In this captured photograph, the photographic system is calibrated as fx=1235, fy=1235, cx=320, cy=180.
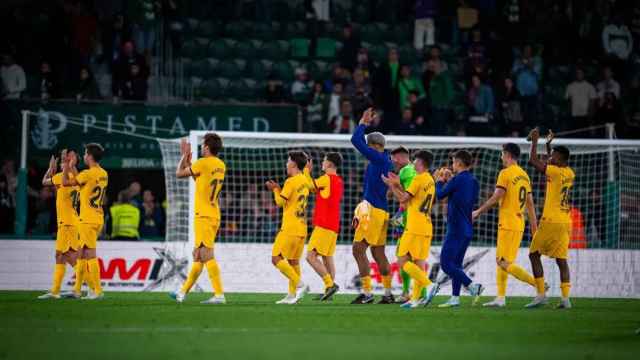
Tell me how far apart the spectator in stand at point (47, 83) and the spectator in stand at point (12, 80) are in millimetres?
401

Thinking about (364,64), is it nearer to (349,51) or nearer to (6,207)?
(349,51)

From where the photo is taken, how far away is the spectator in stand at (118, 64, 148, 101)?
25391 millimetres

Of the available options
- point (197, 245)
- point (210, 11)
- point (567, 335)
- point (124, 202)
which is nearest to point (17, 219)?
point (124, 202)

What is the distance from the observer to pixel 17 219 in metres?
22.0

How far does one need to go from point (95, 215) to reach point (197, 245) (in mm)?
2017

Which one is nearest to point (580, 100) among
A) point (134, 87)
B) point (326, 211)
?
point (134, 87)

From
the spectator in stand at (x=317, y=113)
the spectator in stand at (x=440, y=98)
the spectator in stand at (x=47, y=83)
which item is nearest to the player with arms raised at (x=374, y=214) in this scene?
the spectator in stand at (x=317, y=113)

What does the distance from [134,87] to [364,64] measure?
16.9ft

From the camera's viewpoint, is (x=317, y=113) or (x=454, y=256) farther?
(x=317, y=113)

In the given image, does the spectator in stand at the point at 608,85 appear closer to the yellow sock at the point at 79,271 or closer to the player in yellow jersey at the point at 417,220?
the player in yellow jersey at the point at 417,220

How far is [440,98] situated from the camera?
87.9 ft

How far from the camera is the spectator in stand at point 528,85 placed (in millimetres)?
27484

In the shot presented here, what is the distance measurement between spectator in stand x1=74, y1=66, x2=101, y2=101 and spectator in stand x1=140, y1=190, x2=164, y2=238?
3.19 metres

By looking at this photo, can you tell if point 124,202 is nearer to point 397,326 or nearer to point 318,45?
point 318,45
